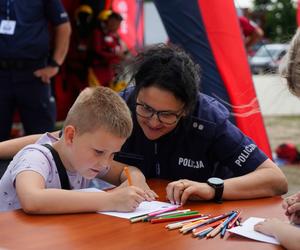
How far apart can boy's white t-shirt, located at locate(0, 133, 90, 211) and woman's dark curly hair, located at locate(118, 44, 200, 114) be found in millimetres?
436

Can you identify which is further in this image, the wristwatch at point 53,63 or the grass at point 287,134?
the grass at point 287,134

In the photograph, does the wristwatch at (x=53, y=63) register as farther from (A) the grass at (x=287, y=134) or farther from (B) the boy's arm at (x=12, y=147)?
(A) the grass at (x=287, y=134)

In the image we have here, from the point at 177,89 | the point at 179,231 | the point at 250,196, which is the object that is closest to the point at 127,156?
the point at 177,89

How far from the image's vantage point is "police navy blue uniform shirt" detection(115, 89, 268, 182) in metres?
2.26

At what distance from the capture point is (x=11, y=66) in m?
3.94

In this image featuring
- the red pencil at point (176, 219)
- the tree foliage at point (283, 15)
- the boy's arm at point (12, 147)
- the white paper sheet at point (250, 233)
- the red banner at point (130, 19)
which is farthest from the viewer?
the red banner at point (130, 19)

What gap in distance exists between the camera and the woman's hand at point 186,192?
1903mm

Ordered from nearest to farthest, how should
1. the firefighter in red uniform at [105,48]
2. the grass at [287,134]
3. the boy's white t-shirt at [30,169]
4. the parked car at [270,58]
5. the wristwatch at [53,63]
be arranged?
the boy's white t-shirt at [30,169]
the parked car at [270,58]
the wristwatch at [53,63]
the grass at [287,134]
the firefighter in red uniform at [105,48]

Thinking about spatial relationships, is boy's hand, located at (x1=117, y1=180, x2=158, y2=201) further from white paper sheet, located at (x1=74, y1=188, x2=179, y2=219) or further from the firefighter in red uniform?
the firefighter in red uniform

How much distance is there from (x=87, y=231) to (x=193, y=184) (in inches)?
18.7

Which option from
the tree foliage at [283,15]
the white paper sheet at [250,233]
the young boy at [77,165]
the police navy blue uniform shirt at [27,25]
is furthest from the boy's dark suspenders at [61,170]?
the police navy blue uniform shirt at [27,25]

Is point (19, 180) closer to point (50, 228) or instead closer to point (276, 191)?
point (50, 228)

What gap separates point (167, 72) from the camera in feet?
7.06

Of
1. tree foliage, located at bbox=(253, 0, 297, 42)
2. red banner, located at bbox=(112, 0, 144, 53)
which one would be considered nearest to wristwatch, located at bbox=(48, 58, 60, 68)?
tree foliage, located at bbox=(253, 0, 297, 42)
